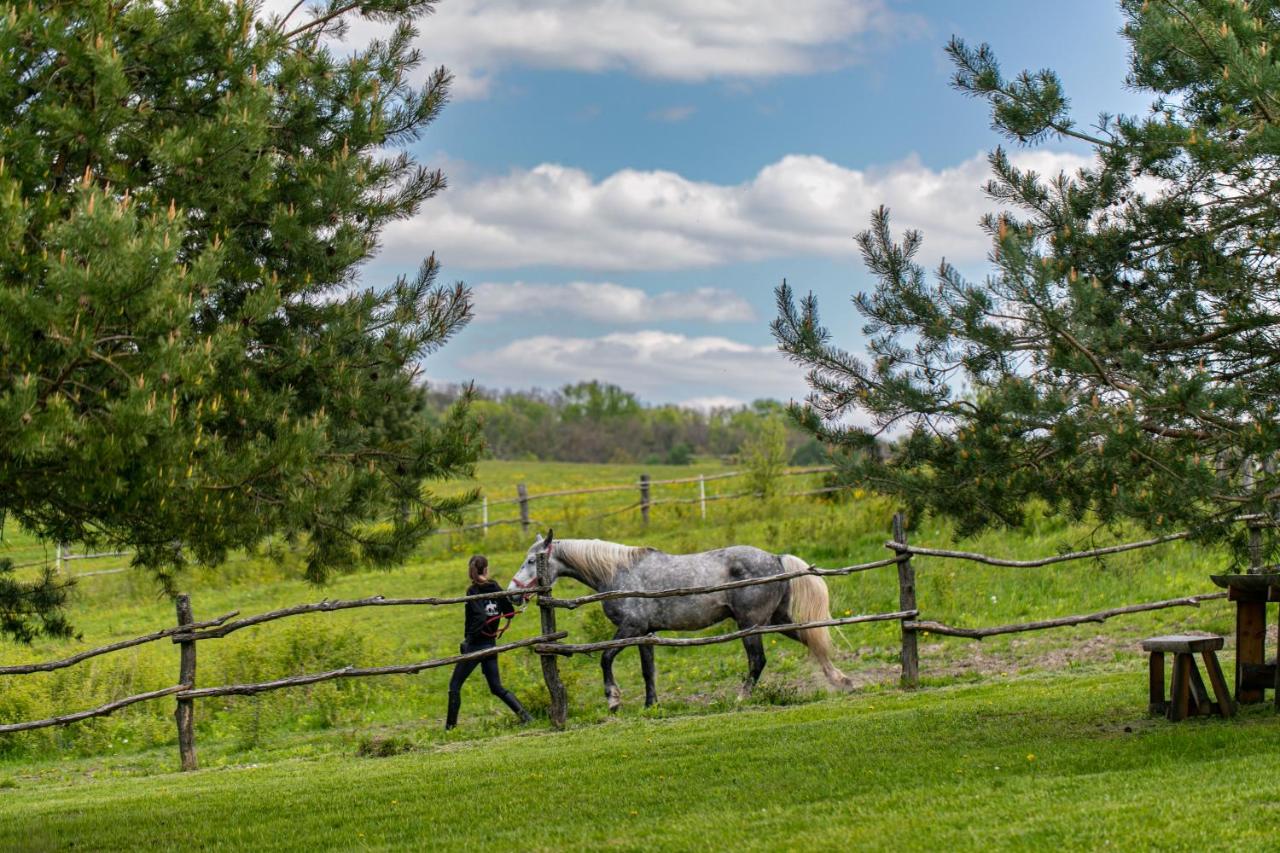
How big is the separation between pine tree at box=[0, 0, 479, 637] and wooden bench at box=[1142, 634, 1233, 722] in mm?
4588

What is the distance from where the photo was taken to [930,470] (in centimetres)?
787

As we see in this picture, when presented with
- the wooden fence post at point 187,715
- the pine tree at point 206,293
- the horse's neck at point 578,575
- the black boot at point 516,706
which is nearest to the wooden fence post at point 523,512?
the horse's neck at point 578,575

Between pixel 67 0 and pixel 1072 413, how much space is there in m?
5.27

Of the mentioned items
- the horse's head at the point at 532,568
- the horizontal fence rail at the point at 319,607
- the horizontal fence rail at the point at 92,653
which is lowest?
the horizontal fence rail at the point at 92,653

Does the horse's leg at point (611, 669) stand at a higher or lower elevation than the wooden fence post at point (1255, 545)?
lower

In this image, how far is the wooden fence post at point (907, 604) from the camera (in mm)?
11359

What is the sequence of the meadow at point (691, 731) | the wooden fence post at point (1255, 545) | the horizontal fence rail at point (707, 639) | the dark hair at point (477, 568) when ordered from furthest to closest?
the dark hair at point (477, 568) < the horizontal fence rail at point (707, 639) < the wooden fence post at point (1255, 545) < the meadow at point (691, 731)

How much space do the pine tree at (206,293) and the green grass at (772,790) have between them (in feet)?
5.08

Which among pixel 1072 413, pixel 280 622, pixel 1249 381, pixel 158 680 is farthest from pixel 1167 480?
pixel 280 622

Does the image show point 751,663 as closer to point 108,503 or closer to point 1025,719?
point 1025,719

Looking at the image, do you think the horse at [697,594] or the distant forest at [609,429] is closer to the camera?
the horse at [697,594]

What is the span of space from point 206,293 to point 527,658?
32.3 ft

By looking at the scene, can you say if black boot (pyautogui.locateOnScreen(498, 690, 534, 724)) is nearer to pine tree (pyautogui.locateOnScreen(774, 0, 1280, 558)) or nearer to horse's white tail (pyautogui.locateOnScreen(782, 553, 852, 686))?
horse's white tail (pyautogui.locateOnScreen(782, 553, 852, 686))

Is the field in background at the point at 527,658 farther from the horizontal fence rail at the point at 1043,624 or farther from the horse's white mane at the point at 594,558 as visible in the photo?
the horse's white mane at the point at 594,558
